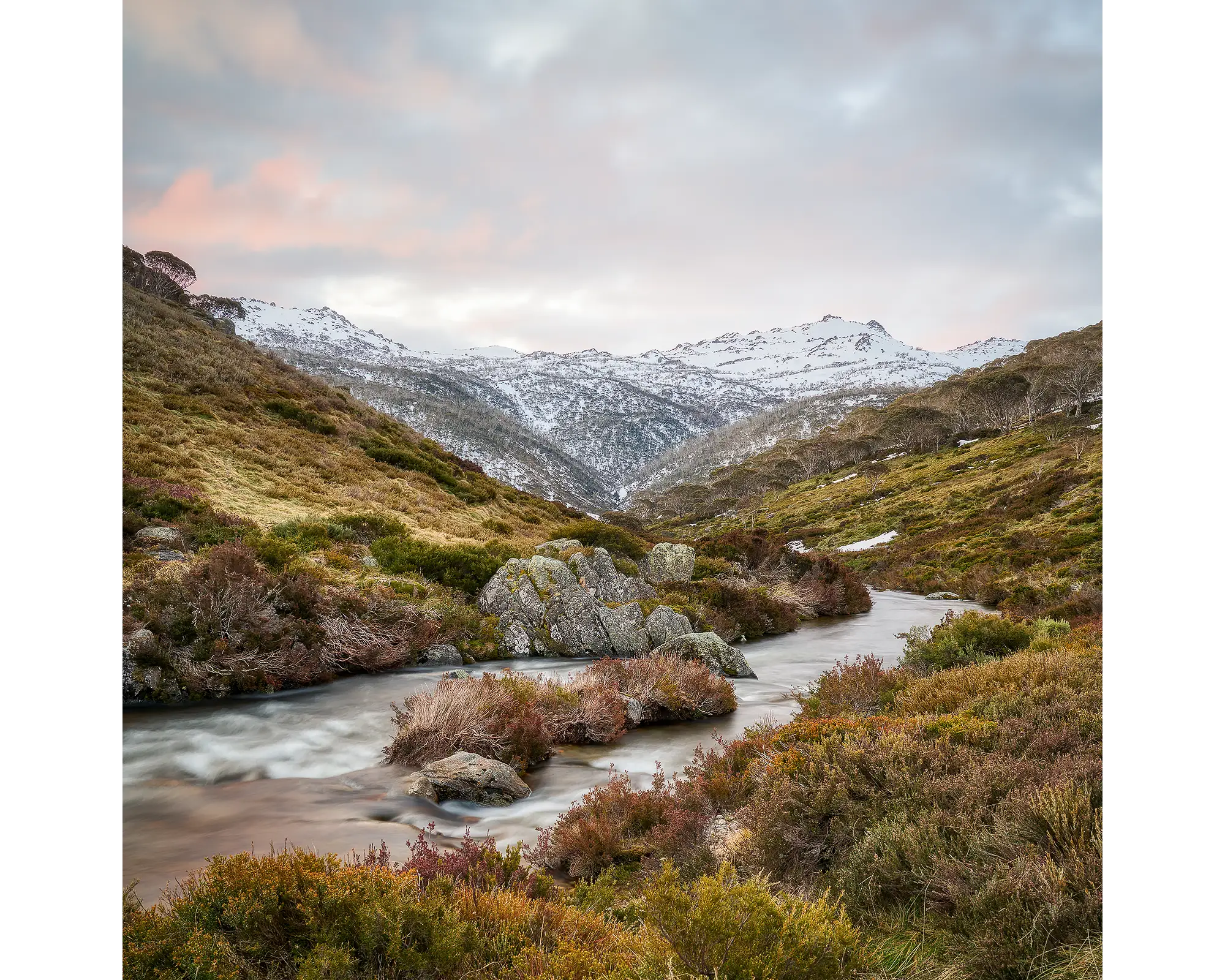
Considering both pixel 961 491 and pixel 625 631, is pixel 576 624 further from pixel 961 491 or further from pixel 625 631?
pixel 961 491

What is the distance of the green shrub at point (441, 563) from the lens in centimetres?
1442

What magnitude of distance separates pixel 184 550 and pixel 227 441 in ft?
39.5

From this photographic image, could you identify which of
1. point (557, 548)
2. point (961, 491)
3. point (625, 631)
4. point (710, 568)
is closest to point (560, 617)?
point (625, 631)

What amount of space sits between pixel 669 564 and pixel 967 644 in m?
9.87

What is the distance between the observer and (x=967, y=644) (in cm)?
965

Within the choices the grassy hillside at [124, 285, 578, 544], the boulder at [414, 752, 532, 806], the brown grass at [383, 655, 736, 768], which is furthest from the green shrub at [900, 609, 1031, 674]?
the grassy hillside at [124, 285, 578, 544]

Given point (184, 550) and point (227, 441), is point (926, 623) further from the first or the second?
point (227, 441)

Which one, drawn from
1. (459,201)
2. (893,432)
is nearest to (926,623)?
(459,201)

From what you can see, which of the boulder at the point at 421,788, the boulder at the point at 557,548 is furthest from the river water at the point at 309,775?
the boulder at the point at 557,548

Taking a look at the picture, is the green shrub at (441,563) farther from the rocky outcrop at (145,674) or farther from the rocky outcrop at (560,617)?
the rocky outcrop at (145,674)

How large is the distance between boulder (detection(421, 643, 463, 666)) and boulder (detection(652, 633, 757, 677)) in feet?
12.3

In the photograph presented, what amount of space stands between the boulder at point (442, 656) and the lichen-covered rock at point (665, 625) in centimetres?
410
